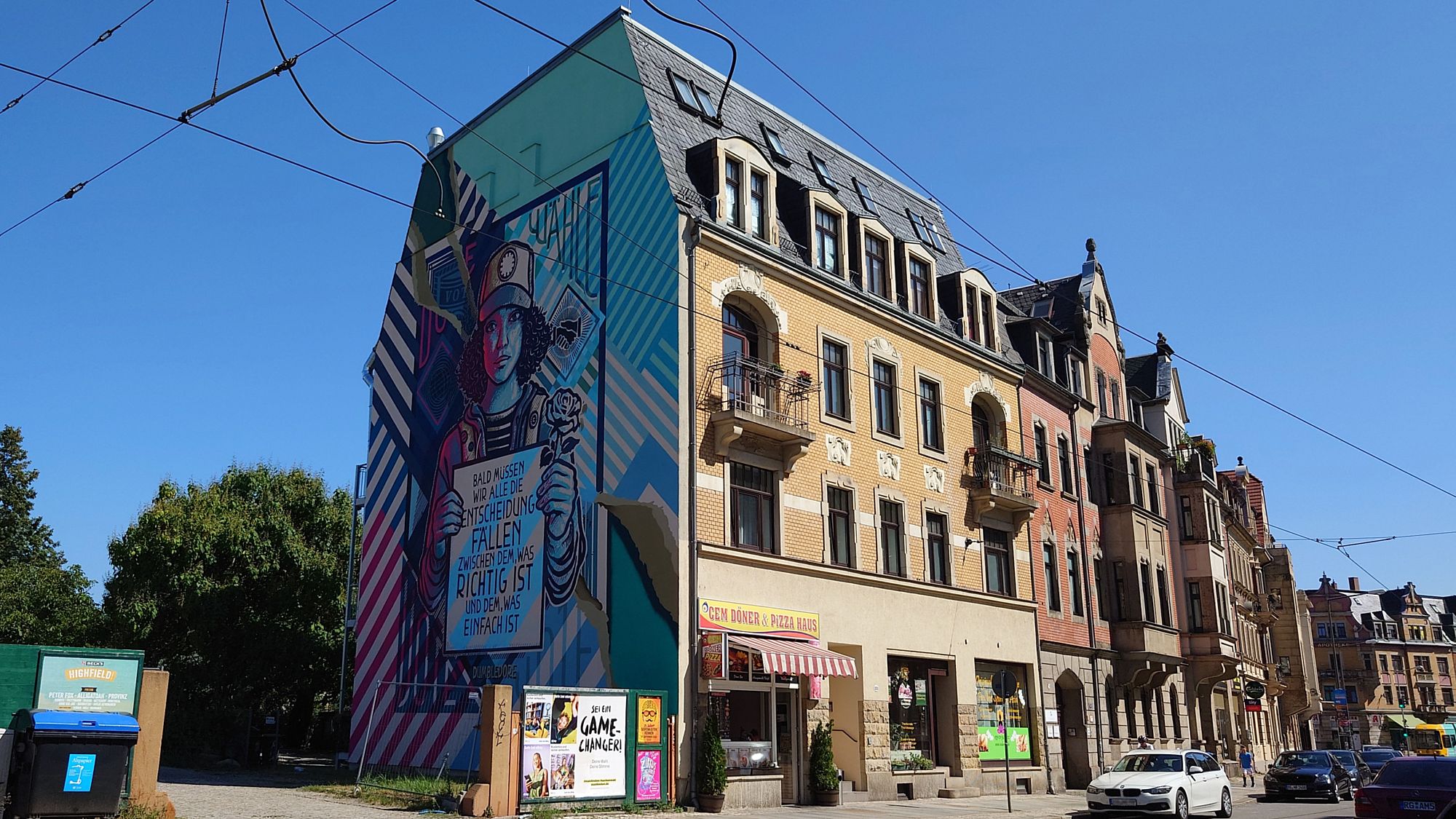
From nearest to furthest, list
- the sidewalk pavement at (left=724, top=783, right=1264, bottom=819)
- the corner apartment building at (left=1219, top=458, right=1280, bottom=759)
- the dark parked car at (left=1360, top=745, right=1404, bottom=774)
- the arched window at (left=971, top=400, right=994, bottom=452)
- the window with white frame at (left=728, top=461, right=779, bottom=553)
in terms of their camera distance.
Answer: the sidewalk pavement at (left=724, top=783, right=1264, bottom=819) < the window with white frame at (left=728, top=461, right=779, bottom=553) < the arched window at (left=971, top=400, right=994, bottom=452) < the dark parked car at (left=1360, top=745, right=1404, bottom=774) < the corner apartment building at (left=1219, top=458, right=1280, bottom=759)

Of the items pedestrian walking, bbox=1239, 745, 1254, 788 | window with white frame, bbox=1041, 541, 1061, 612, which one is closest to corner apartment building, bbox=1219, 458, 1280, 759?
pedestrian walking, bbox=1239, 745, 1254, 788

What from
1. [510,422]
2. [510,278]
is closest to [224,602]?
[510,422]

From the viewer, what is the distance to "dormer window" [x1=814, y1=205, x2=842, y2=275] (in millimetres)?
29641

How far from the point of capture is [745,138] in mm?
28625

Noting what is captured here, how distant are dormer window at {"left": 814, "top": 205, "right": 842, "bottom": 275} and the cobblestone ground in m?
16.8

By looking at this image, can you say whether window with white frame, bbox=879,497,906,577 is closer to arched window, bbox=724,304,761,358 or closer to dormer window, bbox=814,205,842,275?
arched window, bbox=724,304,761,358

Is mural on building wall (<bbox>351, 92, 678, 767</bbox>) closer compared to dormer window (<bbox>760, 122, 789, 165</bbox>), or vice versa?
mural on building wall (<bbox>351, 92, 678, 767</bbox>)

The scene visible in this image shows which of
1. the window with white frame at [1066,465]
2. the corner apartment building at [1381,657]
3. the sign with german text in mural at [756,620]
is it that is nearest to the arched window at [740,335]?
the sign with german text in mural at [756,620]

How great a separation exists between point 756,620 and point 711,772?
3.65 meters

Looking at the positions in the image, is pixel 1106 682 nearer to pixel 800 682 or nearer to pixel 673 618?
pixel 800 682

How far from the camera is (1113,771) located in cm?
2480

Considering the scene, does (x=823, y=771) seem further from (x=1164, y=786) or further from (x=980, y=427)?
(x=980, y=427)

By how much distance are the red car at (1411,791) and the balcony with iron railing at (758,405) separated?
13.1 metres

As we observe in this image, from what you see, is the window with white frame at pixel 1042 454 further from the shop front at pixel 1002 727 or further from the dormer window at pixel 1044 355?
the shop front at pixel 1002 727
